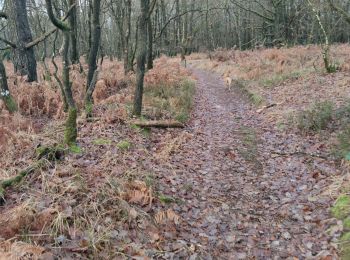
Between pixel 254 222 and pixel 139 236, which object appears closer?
pixel 139 236

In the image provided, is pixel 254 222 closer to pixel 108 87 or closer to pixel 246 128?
pixel 246 128

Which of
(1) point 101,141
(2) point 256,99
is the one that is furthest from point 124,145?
(2) point 256,99

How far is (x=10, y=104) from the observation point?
897cm

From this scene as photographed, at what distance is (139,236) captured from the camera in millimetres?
4586

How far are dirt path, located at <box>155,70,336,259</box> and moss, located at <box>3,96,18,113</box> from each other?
463 cm

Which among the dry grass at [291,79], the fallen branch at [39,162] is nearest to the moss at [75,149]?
the fallen branch at [39,162]

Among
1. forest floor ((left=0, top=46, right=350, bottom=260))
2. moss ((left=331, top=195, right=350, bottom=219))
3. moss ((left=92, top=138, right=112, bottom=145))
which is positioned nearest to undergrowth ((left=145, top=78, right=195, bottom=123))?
forest floor ((left=0, top=46, right=350, bottom=260))

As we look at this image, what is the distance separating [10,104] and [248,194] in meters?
6.63

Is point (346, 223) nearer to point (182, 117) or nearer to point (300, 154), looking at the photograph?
point (300, 154)

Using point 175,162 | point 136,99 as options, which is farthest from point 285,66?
point 175,162

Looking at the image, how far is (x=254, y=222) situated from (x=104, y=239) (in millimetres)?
2303

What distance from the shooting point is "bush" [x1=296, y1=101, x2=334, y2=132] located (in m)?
8.28

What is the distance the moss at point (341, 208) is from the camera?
490cm

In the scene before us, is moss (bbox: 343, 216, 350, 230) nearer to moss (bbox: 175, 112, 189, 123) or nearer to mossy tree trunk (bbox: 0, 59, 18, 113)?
moss (bbox: 175, 112, 189, 123)
